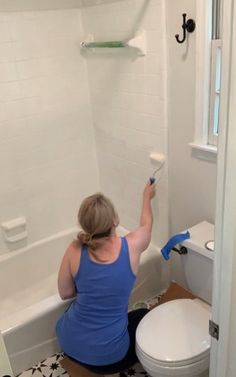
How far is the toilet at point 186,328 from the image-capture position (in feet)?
5.10

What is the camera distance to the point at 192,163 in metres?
1.95

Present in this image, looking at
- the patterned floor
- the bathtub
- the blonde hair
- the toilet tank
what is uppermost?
the blonde hair

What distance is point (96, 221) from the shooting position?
61.3 inches

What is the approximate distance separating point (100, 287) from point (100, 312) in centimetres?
14

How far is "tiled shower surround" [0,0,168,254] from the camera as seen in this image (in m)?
2.06

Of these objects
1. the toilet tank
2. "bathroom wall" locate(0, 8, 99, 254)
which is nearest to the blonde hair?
the toilet tank

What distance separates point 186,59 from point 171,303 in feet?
3.88

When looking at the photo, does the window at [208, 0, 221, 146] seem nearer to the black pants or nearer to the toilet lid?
the toilet lid

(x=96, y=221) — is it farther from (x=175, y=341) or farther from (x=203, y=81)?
(x=203, y=81)

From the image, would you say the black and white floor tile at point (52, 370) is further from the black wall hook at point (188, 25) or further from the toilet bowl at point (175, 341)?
the black wall hook at point (188, 25)

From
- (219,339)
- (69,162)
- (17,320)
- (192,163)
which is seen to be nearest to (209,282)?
(192,163)

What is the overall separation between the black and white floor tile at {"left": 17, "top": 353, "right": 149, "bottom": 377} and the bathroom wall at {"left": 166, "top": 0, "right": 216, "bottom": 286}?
802mm

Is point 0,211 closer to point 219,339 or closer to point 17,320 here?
point 17,320

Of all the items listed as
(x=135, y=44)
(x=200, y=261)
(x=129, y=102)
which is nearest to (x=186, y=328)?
(x=200, y=261)
